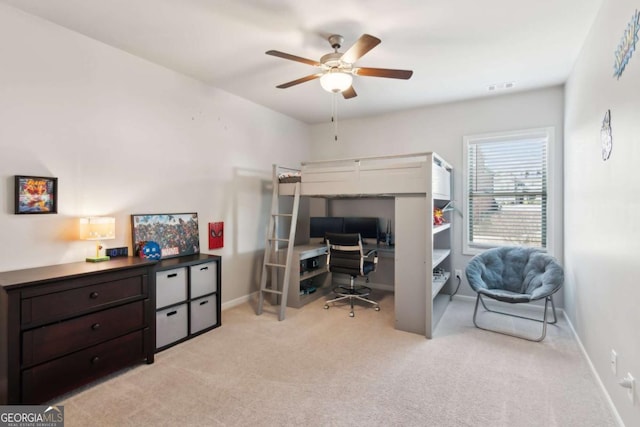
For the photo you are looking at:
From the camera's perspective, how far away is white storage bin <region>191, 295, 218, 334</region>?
3.19m

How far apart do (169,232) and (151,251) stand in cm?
36

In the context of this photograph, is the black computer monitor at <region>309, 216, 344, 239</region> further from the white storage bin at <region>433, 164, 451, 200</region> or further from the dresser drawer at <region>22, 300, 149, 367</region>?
the dresser drawer at <region>22, 300, 149, 367</region>

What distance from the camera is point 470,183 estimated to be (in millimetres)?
4371

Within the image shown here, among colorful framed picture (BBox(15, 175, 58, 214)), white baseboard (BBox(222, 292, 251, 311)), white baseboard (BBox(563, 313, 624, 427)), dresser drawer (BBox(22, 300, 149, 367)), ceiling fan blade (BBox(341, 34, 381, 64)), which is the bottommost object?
white baseboard (BBox(563, 313, 624, 427))

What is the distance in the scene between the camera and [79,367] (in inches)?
87.7

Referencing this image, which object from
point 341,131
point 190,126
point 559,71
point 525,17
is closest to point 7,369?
point 190,126

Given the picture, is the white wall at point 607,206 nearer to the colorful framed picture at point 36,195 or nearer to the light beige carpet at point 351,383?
the light beige carpet at point 351,383

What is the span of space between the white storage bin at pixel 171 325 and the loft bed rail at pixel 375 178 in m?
1.93

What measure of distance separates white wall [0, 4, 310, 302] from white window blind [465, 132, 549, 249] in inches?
120

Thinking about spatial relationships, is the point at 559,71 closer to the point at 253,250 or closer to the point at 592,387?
the point at 592,387

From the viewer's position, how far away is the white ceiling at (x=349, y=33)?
7.50ft

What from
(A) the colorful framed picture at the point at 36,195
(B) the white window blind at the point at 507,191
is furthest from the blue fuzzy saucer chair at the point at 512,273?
(A) the colorful framed picture at the point at 36,195

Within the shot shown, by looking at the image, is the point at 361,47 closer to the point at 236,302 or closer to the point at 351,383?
the point at 351,383

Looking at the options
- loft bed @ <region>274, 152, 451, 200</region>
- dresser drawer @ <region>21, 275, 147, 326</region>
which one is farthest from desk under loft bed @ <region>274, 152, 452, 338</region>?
dresser drawer @ <region>21, 275, 147, 326</region>
